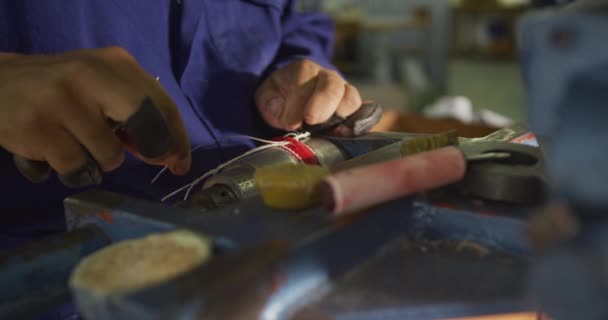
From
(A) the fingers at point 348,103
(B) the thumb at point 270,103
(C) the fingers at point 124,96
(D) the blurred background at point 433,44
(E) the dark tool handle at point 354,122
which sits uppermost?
(C) the fingers at point 124,96

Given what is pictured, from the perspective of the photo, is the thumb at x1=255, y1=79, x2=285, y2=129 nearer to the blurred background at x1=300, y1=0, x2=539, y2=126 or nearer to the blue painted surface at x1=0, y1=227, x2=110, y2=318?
the blue painted surface at x1=0, y1=227, x2=110, y2=318

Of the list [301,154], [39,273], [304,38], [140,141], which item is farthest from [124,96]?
[304,38]

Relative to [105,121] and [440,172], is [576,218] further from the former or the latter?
[105,121]

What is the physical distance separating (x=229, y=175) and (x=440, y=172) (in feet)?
0.85

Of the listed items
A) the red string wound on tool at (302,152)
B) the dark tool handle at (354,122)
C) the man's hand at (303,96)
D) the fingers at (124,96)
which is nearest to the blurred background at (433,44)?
the man's hand at (303,96)

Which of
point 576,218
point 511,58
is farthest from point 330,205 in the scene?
point 511,58

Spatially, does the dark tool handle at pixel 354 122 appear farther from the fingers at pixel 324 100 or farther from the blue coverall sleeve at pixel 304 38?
the blue coverall sleeve at pixel 304 38

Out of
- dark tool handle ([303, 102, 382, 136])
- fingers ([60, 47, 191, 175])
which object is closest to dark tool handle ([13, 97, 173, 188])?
fingers ([60, 47, 191, 175])

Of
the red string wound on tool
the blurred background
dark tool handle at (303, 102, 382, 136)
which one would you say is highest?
dark tool handle at (303, 102, 382, 136)

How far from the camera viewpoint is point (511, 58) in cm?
451

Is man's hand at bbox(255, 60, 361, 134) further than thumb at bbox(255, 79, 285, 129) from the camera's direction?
No

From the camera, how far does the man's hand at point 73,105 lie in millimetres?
531

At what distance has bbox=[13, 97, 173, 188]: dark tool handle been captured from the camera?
53 cm

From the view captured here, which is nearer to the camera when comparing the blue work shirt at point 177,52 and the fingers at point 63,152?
the fingers at point 63,152
